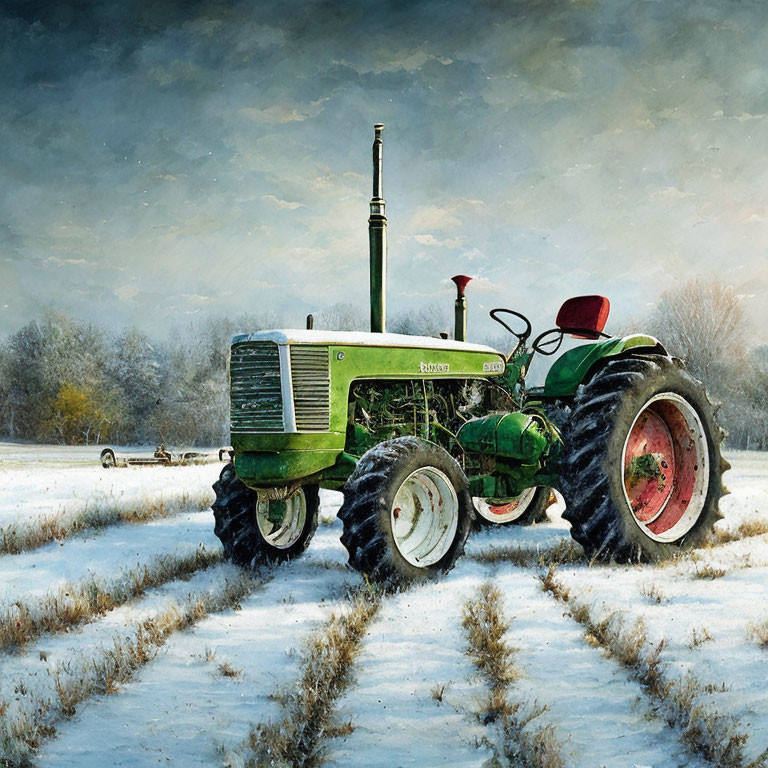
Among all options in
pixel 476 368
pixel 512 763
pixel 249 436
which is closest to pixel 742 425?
pixel 476 368

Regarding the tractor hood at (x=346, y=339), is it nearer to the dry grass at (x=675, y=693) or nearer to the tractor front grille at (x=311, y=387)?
the tractor front grille at (x=311, y=387)

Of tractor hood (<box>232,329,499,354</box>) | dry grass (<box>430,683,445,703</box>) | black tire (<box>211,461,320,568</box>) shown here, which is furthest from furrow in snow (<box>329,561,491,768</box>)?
tractor hood (<box>232,329,499,354</box>)

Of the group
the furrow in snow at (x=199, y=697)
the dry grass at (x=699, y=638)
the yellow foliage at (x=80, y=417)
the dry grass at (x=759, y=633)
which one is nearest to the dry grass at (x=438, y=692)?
the furrow in snow at (x=199, y=697)

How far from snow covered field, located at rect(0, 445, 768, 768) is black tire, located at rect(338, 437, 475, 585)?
17 centimetres

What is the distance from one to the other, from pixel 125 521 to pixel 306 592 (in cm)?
357

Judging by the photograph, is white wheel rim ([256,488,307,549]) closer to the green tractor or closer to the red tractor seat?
the green tractor

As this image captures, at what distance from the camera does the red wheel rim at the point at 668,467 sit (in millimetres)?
5848

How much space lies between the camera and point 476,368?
6145 mm

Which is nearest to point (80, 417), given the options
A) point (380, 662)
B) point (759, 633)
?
point (380, 662)

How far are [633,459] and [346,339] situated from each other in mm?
2332

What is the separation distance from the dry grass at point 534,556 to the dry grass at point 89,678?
2.02 metres

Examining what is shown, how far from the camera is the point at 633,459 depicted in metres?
5.78

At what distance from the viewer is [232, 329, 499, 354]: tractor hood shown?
16.4 ft

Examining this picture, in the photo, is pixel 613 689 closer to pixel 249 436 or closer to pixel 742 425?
pixel 249 436
